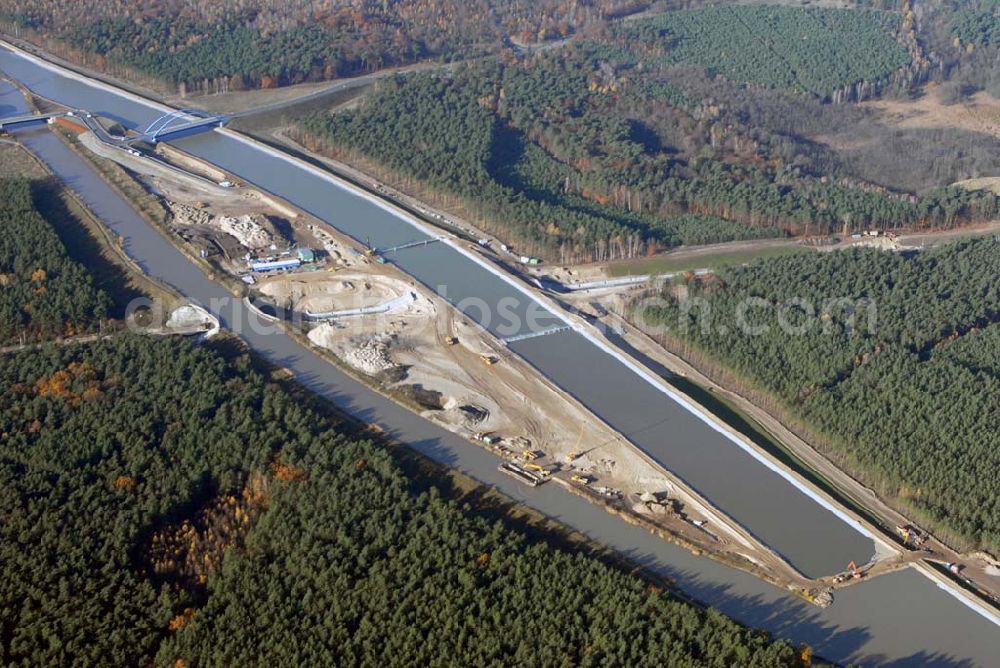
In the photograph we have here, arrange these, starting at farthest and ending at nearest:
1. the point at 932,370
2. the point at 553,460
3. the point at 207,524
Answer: the point at 932,370 < the point at 553,460 < the point at 207,524

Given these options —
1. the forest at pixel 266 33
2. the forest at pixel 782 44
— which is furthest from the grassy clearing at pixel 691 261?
the forest at pixel 266 33

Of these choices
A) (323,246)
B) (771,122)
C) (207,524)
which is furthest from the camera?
(771,122)

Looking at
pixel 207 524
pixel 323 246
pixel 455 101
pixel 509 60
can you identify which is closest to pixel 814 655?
pixel 207 524

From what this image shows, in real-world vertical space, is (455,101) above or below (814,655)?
above

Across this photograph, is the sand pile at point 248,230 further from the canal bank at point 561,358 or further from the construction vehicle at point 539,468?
the construction vehicle at point 539,468

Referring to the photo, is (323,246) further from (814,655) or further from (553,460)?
(814,655)

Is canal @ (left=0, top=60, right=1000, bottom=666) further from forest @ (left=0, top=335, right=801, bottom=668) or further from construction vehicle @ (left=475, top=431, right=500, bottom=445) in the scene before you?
forest @ (left=0, top=335, right=801, bottom=668)

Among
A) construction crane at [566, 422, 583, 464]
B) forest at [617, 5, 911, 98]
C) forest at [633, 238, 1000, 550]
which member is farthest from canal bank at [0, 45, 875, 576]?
forest at [617, 5, 911, 98]
